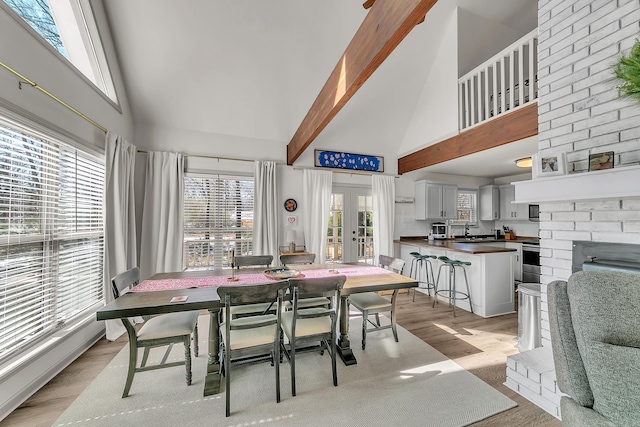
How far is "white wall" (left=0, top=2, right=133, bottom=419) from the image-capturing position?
164cm

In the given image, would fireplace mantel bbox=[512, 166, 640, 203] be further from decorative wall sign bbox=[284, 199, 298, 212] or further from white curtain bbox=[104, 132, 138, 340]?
white curtain bbox=[104, 132, 138, 340]

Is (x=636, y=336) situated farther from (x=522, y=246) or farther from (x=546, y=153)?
(x=522, y=246)

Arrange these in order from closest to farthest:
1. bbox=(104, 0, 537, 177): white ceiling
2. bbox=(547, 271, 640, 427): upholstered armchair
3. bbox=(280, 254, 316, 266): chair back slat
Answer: bbox=(547, 271, 640, 427): upholstered armchair
bbox=(104, 0, 537, 177): white ceiling
bbox=(280, 254, 316, 266): chair back slat

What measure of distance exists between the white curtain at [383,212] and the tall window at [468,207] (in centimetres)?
183

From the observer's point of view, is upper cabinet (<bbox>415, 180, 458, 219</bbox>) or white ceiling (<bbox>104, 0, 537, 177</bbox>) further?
upper cabinet (<bbox>415, 180, 458, 219</bbox>)

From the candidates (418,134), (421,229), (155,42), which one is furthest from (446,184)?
(155,42)

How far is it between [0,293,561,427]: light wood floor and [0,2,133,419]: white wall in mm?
111

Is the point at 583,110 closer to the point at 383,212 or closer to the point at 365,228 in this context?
the point at 383,212

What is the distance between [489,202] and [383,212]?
8.72 feet

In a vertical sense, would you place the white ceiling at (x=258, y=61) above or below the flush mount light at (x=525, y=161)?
above

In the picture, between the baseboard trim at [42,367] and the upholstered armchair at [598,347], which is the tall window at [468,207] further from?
the baseboard trim at [42,367]

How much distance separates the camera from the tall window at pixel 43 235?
1718mm

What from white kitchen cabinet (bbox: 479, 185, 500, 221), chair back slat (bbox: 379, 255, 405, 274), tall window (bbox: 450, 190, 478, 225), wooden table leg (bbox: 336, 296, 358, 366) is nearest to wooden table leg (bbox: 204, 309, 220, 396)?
wooden table leg (bbox: 336, 296, 358, 366)

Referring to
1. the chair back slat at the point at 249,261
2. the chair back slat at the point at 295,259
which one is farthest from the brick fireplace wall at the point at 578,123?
the chair back slat at the point at 249,261
